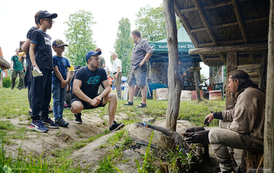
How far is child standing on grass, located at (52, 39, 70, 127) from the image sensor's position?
4249 mm

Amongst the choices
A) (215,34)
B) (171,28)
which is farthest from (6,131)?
(215,34)

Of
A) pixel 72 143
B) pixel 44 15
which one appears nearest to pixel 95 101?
pixel 72 143

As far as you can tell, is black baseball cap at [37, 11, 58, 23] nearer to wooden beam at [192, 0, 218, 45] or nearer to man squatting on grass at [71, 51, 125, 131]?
man squatting on grass at [71, 51, 125, 131]

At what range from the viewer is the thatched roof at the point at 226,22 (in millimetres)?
4098

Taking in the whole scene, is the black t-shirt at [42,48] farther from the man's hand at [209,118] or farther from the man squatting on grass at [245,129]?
the man squatting on grass at [245,129]

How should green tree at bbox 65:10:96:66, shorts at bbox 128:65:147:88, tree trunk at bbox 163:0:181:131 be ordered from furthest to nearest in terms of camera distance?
1. green tree at bbox 65:10:96:66
2. shorts at bbox 128:65:147:88
3. tree trunk at bbox 163:0:181:131

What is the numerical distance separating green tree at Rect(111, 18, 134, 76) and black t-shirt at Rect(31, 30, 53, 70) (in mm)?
37037

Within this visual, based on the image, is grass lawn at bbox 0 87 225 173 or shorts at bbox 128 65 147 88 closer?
grass lawn at bbox 0 87 225 173

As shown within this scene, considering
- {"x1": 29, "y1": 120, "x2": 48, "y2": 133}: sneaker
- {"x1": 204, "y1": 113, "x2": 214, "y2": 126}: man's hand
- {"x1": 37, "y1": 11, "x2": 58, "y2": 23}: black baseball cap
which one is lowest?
{"x1": 29, "y1": 120, "x2": 48, "y2": 133}: sneaker

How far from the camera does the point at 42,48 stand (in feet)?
12.1

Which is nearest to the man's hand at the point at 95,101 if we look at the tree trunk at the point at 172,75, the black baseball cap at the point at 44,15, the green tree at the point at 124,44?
the tree trunk at the point at 172,75

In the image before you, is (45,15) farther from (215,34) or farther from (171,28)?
(215,34)

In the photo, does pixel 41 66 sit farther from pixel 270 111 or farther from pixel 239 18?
pixel 239 18

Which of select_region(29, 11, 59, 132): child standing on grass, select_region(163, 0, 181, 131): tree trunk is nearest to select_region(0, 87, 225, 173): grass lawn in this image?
select_region(29, 11, 59, 132): child standing on grass
